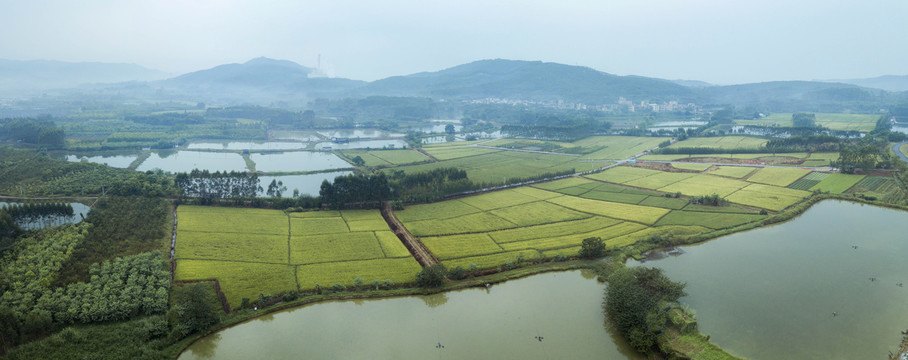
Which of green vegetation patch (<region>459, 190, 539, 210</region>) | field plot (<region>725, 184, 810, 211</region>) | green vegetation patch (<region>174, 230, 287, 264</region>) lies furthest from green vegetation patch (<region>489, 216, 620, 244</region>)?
green vegetation patch (<region>174, 230, 287, 264</region>)

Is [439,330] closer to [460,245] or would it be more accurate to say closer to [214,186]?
[460,245]

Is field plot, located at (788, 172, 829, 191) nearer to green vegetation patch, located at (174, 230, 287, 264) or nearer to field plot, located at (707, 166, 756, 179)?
field plot, located at (707, 166, 756, 179)

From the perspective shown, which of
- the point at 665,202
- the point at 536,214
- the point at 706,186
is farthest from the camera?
the point at 706,186

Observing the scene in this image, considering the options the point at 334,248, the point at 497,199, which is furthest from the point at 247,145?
the point at 334,248

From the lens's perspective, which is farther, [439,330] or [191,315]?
[439,330]

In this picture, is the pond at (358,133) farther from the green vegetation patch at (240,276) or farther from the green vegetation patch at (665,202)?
the green vegetation patch at (240,276)

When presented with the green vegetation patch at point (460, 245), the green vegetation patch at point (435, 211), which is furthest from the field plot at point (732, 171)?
the green vegetation patch at point (460, 245)

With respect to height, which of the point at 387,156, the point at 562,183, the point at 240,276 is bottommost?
the point at 240,276
